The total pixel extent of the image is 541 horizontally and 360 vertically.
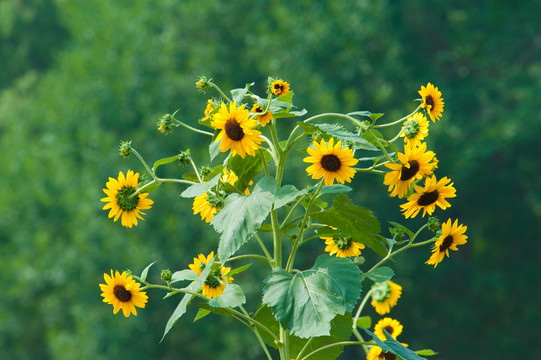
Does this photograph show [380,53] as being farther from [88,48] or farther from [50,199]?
[50,199]

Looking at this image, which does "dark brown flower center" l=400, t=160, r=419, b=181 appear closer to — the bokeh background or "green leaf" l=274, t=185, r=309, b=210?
"green leaf" l=274, t=185, r=309, b=210

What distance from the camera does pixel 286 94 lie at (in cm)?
146

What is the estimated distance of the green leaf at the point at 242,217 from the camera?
4.07 feet

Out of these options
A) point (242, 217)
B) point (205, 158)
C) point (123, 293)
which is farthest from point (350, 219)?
point (205, 158)

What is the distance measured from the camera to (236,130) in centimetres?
129

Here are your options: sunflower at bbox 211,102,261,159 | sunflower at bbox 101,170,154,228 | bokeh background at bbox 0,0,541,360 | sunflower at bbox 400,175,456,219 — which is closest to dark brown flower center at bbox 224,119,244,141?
sunflower at bbox 211,102,261,159

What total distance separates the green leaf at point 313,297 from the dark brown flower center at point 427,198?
0.19 meters

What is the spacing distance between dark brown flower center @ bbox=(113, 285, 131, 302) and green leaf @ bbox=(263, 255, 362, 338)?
1.03 ft

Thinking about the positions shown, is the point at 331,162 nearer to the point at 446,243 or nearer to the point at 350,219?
the point at 350,219

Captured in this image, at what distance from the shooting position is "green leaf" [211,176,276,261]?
1239 millimetres

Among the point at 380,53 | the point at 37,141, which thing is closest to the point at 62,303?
the point at 37,141

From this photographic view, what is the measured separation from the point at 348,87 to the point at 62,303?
4.07 m

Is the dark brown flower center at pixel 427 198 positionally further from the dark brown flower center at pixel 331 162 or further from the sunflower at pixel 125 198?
the sunflower at pixel 125 198

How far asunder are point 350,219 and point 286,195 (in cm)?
16
